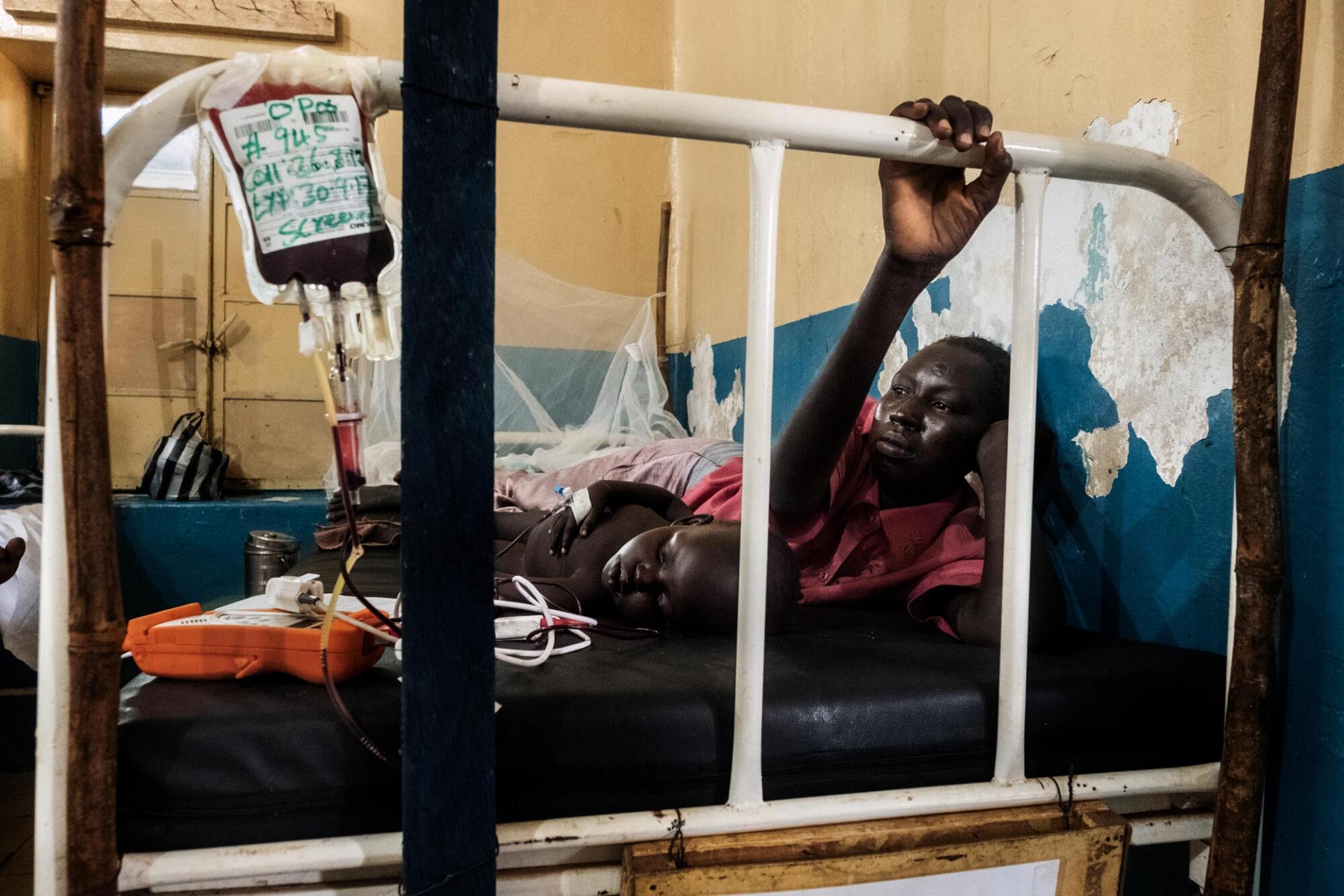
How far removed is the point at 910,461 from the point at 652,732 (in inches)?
28.3

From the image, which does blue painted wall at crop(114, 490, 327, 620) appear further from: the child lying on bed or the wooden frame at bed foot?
the wooden frame at bed foot

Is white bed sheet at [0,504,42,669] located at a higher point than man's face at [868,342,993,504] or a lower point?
lower

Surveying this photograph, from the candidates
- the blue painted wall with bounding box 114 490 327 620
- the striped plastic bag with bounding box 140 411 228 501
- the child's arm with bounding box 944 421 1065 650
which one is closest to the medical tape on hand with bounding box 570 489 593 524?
the child's arm with bounding box 944 421 1065 650

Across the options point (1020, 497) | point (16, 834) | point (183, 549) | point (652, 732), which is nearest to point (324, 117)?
point (652, 732)

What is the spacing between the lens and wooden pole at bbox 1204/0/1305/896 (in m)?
0.80

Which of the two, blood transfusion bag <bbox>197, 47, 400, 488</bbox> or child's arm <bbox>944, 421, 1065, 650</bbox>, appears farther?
child's arm <bbox>944, 421, 1065, 650</bbox>

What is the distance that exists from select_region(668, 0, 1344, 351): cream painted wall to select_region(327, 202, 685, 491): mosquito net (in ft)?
1.23

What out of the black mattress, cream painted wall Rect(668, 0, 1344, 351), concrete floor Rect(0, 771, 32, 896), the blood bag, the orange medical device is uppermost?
cream painted wall Rect(668, 0, 1344, 351)

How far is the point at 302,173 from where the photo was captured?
22.7 inches

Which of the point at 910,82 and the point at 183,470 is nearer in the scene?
the point at 910,82

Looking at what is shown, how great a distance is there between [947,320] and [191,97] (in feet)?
4.72

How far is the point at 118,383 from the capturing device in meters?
3.86

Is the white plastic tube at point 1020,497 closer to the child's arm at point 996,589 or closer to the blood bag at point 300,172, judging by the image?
the child's arm at point 996,589

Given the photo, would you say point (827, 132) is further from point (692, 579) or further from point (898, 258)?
point (692, 579)
